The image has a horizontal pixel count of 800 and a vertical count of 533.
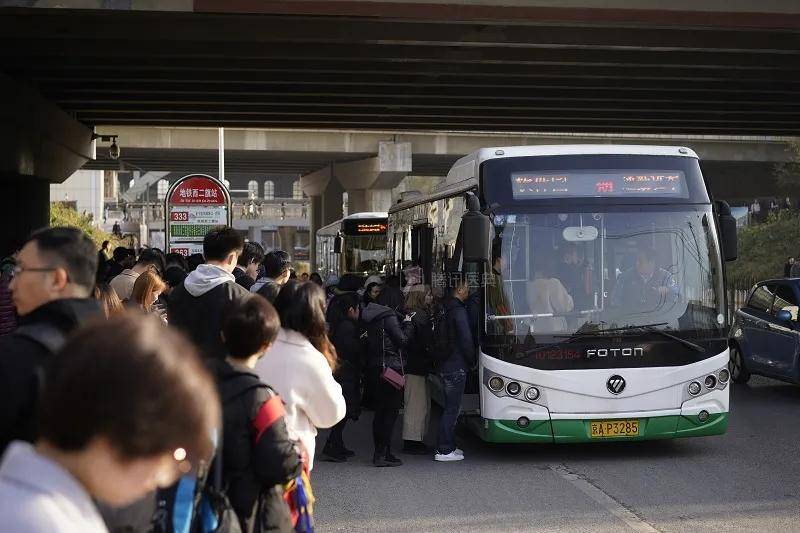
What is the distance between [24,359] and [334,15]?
38.9ft

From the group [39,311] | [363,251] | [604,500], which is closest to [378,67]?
[604,500]

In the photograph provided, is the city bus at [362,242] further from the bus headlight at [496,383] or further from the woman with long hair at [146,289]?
the woman with long hair at [146,289]

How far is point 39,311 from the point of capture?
370cm

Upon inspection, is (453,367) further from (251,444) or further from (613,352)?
(251,444)

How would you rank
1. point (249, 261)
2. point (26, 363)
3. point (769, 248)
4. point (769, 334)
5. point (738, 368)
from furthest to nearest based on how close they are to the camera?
point (769, 248) → point (738, 368) → point (769, 334) → point (249, 261) → point (26, 363)

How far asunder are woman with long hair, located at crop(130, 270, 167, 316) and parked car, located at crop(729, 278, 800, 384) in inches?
361

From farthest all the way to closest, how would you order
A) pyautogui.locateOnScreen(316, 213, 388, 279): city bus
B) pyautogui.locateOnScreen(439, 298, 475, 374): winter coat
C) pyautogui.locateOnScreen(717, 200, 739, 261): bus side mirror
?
pyautogui.locateOnScreen(316, 213, 388, 279): city bus
pyautogui.locateOnScreen(717, 200, 739, 261): bus side mirror
pyautogui.locateOnScreen(439, 298, 475, 374): winter coat

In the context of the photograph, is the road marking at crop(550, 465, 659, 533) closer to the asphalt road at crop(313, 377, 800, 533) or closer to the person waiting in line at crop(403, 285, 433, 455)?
the asphalt road at crop(313, 377, 800, 533)

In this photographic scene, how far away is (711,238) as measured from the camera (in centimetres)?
1138

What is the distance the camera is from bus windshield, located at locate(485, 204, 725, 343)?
36.2ft

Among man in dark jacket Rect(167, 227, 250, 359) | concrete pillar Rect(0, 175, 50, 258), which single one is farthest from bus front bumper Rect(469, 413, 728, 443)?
concrete pillar Rect(0, 175, 50, 258)

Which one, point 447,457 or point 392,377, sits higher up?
point 392,377

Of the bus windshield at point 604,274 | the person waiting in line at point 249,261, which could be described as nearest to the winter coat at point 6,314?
the person waiting in line at point 249,261

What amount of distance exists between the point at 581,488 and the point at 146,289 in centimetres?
387
